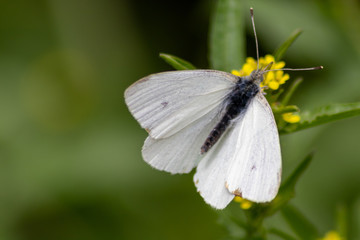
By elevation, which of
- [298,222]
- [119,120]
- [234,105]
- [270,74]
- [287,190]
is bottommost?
[298,222]

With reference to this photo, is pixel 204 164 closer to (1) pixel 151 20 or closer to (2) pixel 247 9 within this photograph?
(2) pixel 247 9

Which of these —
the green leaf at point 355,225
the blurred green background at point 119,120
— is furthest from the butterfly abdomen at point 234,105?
the green leaf at point 355,225

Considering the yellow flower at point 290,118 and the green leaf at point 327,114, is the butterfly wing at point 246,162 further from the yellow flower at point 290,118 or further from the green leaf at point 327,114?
the green leaf at point 327,114

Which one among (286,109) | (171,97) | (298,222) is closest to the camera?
(286,109)

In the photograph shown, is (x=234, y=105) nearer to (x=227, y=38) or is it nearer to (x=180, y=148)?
(x=180, y=148)

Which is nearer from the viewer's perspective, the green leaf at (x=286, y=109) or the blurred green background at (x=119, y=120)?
the green leaf at (x=286, y=109)

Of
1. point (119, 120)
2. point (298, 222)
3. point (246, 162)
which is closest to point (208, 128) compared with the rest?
point (246, 162)

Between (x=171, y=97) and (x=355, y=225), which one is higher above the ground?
(x=171, y=97)
